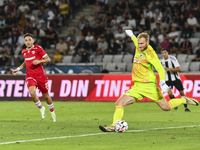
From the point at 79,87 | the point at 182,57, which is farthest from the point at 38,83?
the point at 182,57

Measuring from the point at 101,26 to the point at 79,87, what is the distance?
762cm

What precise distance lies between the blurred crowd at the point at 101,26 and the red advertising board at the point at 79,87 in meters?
4.29

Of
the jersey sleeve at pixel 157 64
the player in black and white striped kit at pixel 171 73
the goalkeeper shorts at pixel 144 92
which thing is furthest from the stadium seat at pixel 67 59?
the jersey sleeve at pixel 157 64

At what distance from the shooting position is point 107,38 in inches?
969

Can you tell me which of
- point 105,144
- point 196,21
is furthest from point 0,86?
point 105,144

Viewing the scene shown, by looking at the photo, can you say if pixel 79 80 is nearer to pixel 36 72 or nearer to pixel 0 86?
pixel 0 86

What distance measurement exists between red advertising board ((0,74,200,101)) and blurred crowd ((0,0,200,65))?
429 centimetres

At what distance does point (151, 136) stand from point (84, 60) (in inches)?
611

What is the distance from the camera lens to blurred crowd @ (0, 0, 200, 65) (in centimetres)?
2378

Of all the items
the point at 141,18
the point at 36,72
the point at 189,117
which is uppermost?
the point at 141,18

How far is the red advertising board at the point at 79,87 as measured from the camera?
19.0 meters

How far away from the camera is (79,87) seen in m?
19.3

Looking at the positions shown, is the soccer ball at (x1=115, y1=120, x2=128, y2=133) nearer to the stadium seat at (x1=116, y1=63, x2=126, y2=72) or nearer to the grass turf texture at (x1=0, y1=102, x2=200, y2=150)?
the grass turf texture at (x1=0, y1=102, x2=200, y2=150)

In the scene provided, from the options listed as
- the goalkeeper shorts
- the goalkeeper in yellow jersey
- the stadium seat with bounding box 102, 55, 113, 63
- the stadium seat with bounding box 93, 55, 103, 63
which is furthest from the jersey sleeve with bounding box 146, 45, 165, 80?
the stadium seat with bounding box 93, 55, 103, 63
